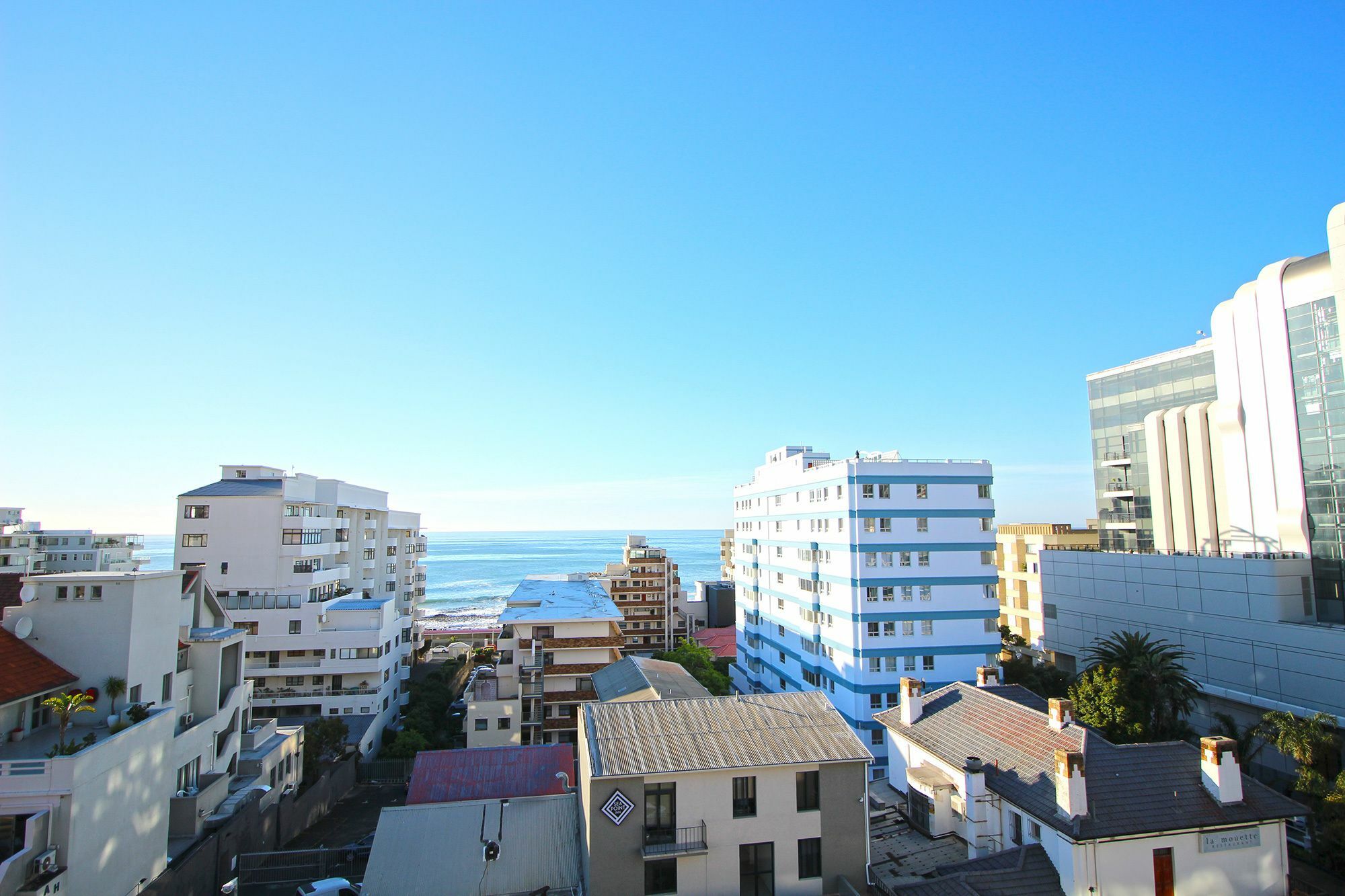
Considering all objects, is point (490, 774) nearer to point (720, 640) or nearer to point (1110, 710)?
point (1110, 710)

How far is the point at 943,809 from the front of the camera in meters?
20.3

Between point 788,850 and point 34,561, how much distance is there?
8863cm

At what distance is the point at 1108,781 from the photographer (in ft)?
56.3

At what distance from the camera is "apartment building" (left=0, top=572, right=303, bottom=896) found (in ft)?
54.6

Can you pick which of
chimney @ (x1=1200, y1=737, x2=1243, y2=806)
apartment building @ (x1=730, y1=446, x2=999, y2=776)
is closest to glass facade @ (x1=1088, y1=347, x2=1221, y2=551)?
apartment building @ (x1=730, y1=446, x2=999, y2=776)

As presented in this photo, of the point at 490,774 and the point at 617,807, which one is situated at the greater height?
the point at 617,807

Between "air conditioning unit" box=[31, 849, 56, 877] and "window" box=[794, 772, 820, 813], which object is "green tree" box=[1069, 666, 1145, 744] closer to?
"window" box=[794, 772, 820, 813]

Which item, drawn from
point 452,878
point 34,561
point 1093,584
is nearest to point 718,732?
point 452,878

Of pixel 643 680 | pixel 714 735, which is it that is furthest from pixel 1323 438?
pixel 714 735

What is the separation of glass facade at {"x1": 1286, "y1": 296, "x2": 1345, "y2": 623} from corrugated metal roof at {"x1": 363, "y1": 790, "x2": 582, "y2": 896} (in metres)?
36.6

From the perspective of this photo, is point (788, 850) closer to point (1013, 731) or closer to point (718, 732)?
point (718, 732)

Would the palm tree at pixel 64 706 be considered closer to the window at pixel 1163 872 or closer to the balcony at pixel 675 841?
the balcony at pixel 675 841

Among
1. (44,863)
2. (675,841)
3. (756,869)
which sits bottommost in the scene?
(756,869)

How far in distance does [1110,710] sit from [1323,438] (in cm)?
2014
